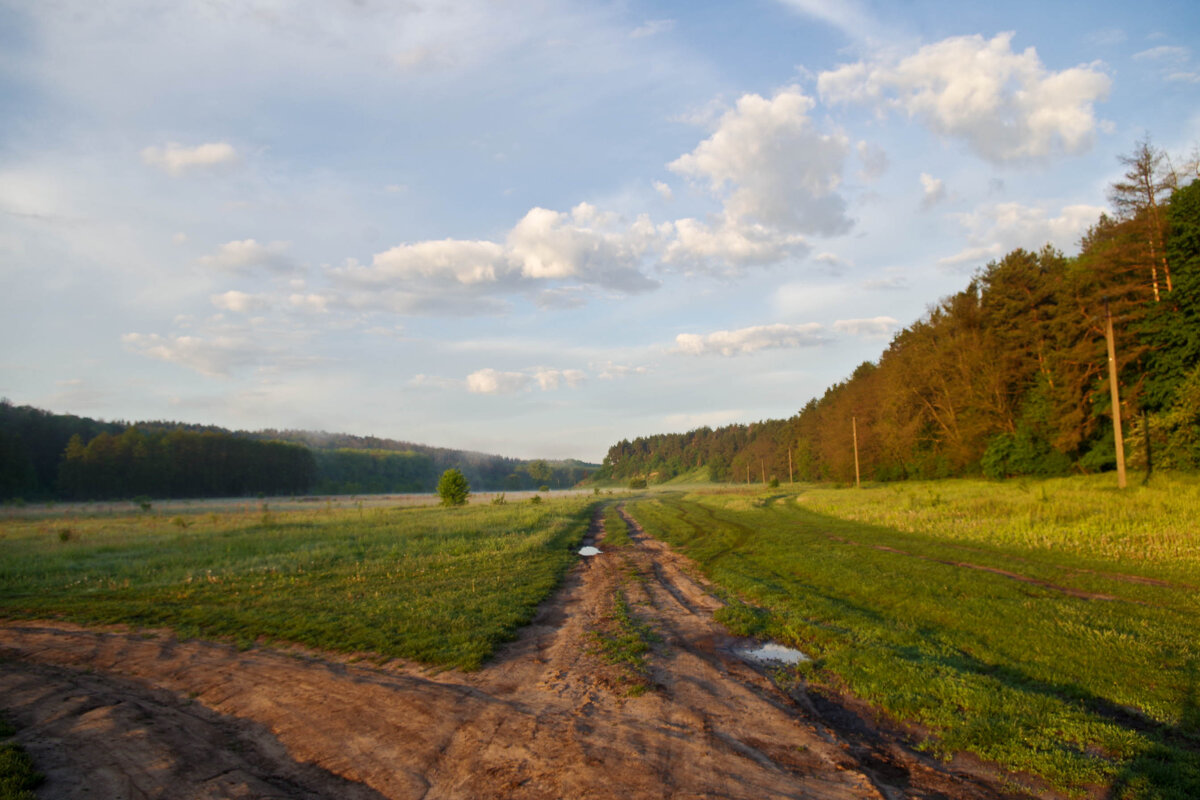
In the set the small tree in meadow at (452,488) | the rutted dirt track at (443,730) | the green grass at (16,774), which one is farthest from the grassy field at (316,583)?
the small tree in meadow at (452,488)

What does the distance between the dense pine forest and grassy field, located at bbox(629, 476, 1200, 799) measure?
14.0 metres

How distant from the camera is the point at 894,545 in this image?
58.2 feet

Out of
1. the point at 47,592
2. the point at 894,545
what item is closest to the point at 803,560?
the point at 894,545

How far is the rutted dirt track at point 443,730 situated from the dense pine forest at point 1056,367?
28.2 metres

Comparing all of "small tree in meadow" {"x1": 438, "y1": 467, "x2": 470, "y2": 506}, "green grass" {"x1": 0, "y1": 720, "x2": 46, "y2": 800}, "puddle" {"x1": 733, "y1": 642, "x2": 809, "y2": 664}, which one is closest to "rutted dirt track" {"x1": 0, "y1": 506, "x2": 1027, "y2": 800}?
"green grass" {"x1": 0, "y1": 720, "x2": 46, "y2": 800}

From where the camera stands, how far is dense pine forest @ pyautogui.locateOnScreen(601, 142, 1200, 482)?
2853 centimetres

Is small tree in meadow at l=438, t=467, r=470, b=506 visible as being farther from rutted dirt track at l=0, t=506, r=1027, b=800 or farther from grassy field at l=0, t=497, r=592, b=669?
rutted dirt track at l=0, t=506, r=1027, b=800

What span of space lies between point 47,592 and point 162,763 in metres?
13.5

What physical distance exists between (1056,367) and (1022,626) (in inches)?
1474

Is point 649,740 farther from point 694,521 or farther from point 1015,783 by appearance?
point 694,521

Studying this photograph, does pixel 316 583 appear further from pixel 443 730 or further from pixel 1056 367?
pixel 1056 367

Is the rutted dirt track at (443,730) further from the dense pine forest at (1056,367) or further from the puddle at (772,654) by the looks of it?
the dense pine forest at (1056,367)

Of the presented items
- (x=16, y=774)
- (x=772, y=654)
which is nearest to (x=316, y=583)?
(x=16, y=774)

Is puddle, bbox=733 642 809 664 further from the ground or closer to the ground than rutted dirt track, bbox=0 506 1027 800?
closer to the ground
